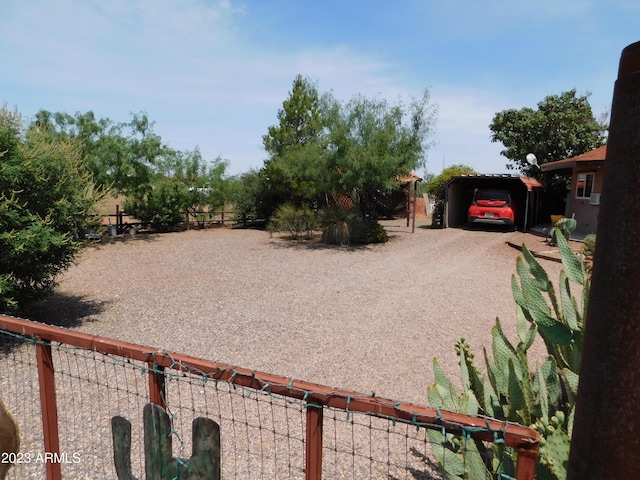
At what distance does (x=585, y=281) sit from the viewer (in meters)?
2.61

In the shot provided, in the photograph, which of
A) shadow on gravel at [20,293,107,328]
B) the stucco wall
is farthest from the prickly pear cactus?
the stucco wall

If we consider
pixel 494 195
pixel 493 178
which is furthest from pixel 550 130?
pixel 494 195

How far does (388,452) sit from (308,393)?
2373 mm

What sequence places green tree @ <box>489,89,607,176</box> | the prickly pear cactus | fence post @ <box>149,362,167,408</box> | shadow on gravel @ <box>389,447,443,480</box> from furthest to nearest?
green tree @ <box>489,89,607,176</box> → shadow on gravel @ <box>389,447,443,480</box> → the prickly pear cactus → fence post @ <box>149,362,167,408</box>

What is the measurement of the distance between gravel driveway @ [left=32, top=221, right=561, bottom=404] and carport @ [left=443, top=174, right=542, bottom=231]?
25.6ft

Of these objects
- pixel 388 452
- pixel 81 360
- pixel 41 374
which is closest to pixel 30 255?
pixel 81 360

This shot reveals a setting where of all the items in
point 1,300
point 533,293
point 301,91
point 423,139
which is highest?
point 301,91

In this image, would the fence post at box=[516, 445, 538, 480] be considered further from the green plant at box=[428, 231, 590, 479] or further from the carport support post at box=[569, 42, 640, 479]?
the green plant at box=[428, 231, 590, 479]

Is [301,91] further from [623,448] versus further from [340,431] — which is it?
[623,448]

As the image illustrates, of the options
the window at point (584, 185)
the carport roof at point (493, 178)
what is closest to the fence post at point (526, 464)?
the window at point (584, 185)

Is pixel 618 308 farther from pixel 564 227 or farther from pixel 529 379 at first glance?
pixel 564 227

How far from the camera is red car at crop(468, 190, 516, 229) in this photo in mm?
20125

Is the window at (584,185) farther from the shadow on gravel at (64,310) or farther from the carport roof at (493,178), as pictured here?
the shadow on gravel at (64,310)

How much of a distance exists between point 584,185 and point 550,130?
11917 millimetres
